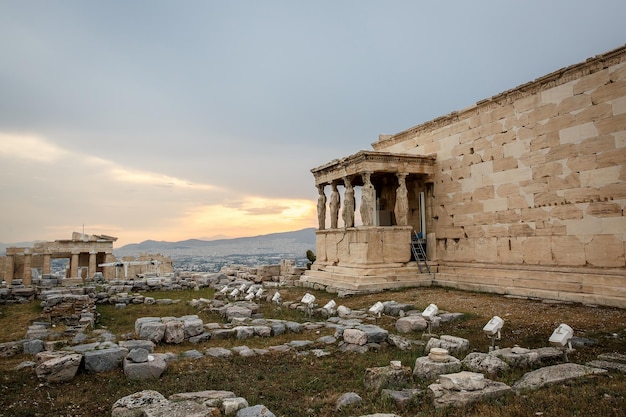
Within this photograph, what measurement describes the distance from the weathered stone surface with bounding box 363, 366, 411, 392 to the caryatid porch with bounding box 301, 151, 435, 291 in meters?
9.55

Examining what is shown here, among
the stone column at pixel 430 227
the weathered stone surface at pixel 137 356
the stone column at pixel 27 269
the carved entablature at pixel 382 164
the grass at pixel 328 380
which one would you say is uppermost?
the carved entablature at pixel 382 164

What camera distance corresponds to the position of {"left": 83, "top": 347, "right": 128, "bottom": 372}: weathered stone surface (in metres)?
6.97

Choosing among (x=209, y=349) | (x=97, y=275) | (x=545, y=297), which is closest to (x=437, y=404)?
(x=209, y=349)

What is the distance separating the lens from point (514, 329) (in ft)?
30.0

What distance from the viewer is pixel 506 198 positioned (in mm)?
14672

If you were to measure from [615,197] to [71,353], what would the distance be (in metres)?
13.1

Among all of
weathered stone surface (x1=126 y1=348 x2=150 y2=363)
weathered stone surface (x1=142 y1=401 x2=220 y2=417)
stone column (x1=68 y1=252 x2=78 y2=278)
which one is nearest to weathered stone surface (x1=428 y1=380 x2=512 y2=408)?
weathered stone surface (x1=142 y1=401 x2=220 y2=417)

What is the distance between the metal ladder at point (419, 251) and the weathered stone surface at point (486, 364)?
35.6 ft

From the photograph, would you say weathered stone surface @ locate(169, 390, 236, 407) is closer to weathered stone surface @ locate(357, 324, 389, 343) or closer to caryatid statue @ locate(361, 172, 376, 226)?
weathered stone surface @ locate(357, 324, 389, 343)

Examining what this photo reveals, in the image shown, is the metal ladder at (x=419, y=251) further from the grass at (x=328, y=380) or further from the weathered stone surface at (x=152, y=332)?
the weathered stone surface at (x=152, y=332)

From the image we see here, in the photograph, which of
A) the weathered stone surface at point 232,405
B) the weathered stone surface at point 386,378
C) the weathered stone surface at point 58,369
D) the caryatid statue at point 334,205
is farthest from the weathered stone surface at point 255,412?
the caryatid statue at point 334,205

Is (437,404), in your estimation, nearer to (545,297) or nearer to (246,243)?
(545,297)

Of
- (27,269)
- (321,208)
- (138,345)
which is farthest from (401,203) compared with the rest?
(27,269)

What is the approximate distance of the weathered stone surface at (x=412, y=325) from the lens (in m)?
9.41
